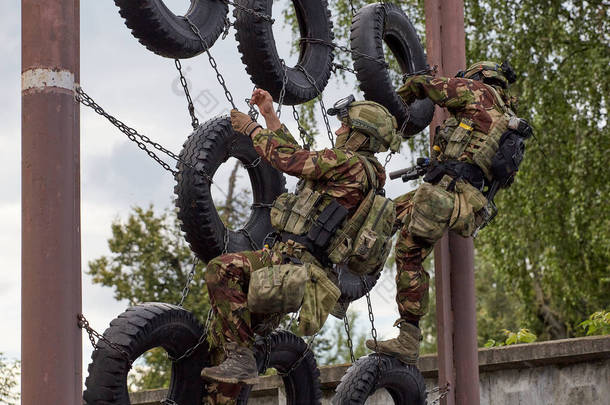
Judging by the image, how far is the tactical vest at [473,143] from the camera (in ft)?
23.2

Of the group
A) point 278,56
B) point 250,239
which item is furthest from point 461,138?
point 250,239

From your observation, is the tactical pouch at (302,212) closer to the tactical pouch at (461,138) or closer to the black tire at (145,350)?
the black tire at (145,350)

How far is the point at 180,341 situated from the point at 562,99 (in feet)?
30.0

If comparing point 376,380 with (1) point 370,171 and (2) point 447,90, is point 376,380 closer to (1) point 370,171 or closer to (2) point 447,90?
(1) point 370,171

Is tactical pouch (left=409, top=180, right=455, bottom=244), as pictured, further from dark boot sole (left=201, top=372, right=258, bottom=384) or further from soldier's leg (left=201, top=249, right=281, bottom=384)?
dark boot sole (left=201, top=372, right=258, bottom=384)

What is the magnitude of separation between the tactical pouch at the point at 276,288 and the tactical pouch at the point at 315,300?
0.13m

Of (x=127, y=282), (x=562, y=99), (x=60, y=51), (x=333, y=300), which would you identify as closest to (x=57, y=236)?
(x=60, y=51)

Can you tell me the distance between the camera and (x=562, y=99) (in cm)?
1380

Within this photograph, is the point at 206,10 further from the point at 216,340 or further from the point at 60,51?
the point at 216,340

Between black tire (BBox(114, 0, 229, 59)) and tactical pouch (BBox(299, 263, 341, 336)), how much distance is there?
Result: 1.58 meters

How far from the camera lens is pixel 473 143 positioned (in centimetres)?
713

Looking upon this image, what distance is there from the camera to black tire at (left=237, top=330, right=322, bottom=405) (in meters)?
6.64

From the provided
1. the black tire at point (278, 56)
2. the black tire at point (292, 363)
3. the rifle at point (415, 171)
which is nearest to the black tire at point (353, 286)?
the black tire at point (292, 363)

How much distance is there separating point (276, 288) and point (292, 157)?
0.79 m
